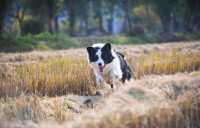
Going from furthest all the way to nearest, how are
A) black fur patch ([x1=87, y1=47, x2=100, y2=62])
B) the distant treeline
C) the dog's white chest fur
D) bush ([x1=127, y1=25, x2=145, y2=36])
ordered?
bush ([x1=127, y1=25, x2=145, y2=36]) < the distant treeline < the dog's white chest fur < black fur patch ([x1=87, y1=47, x2=100, y2=62])

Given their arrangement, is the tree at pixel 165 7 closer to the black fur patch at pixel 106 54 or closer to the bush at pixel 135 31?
the bush at pixel 135 31

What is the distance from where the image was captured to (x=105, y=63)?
480 centimetres

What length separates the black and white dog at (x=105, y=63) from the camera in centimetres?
472

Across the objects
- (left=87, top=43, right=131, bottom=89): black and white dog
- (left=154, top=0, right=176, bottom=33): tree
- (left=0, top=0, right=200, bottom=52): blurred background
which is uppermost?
(left=154, top=0, right=176, bottom=33): tree

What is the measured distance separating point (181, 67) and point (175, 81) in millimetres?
2979

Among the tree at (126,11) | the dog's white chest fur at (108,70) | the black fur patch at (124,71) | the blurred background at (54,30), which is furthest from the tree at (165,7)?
the dog's white chest fur at (108,70)

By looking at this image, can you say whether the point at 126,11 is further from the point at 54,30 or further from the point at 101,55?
the point at 101,55

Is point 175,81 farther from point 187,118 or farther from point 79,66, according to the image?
point 79,66

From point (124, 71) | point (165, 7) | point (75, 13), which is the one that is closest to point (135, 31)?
point (165, 7)

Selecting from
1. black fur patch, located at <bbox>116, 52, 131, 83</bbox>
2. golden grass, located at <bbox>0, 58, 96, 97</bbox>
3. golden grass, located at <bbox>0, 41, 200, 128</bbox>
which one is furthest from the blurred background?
golden grass, located at <bbox>0, 41, 200, 128</bbox>

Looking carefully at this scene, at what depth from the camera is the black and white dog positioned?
472 centimetres

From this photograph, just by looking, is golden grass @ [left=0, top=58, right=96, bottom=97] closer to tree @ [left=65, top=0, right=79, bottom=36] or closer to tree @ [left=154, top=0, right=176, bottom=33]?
tree @ [left=65, top=0, right=79, bottom=36]

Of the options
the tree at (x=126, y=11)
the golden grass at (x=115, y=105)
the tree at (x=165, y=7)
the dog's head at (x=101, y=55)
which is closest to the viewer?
the golden grass at (x=115, y=105)

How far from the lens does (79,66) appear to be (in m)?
5.79
